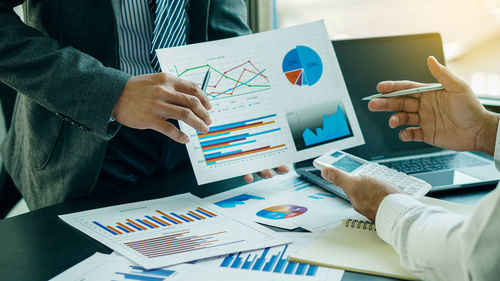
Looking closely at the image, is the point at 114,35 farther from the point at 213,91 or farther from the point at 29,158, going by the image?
the point at 29,158

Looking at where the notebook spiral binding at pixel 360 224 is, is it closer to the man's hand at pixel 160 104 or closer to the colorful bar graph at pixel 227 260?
the colorful bar graph at pixel 227 260

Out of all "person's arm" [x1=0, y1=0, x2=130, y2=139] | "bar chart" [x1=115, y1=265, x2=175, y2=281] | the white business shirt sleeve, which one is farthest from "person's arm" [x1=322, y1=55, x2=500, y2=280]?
"person's arm" [x1=0, y1=0, x2=130, y2=139]

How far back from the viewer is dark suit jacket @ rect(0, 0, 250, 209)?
0.88 m

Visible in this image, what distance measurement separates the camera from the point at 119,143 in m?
1.15

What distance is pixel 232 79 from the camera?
101 centimetres

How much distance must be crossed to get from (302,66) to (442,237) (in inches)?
23.3

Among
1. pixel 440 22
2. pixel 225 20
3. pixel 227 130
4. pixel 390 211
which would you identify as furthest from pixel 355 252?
pixel 440 22

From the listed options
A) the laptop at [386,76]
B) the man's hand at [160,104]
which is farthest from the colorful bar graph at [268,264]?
the laptop at [386,76]

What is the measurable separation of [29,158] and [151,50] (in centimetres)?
42

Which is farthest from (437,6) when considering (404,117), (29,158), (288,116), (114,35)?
(29,158)

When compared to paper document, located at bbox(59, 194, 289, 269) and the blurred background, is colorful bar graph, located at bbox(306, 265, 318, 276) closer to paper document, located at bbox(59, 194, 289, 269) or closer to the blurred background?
paper document, located at bbox(59, 194, 289, 269)

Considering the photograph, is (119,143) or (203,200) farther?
(119,143)

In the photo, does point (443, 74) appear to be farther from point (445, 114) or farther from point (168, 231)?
point (168, 231)

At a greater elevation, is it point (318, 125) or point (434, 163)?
point (318, 125)
